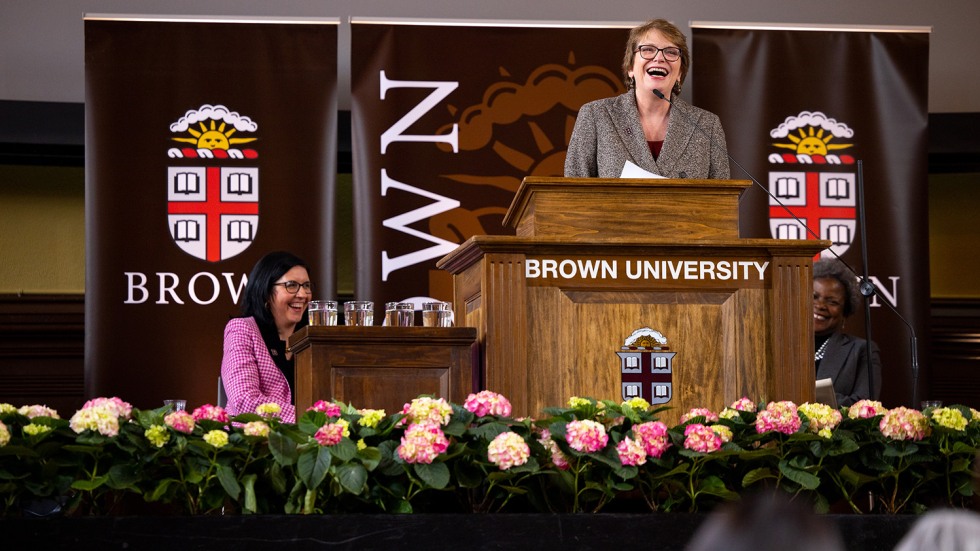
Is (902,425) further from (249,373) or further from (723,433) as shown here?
(249,373)

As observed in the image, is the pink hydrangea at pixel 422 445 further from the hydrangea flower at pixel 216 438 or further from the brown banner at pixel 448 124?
the brown banner at pixel 448 124

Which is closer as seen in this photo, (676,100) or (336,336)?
(336,336)

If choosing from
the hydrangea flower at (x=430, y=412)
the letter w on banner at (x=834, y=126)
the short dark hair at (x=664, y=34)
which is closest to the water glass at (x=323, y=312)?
the hydrangea flower at (x=430, y=412)

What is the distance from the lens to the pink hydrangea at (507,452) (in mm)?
2727

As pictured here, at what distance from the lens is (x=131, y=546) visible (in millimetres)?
2633

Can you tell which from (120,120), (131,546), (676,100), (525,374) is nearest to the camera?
(131,546)

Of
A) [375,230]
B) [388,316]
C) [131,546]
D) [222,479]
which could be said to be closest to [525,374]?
[388,316]

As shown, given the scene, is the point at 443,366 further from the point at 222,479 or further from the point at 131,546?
the point at 131,546

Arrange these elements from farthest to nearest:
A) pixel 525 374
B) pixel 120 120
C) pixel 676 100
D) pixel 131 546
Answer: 1. pixel 120 120
2. pixel 676 100
3. pixel 525 374
4. pixel 131 546

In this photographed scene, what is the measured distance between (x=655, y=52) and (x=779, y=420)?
1.35 metres

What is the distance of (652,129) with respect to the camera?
12.8ft

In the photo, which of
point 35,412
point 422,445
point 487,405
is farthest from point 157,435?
point 487,405

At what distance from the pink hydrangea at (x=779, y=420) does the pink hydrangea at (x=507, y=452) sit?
0.56 meters

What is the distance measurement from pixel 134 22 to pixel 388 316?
10.2 feet
